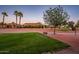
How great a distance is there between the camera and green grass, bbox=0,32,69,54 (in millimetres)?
2340

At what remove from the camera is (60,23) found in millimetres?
2400

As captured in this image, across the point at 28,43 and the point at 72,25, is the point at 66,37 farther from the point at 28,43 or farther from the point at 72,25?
the point at 28,43

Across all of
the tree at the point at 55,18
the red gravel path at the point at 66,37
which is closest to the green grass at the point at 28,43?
the red gravel path at the point at 66,37

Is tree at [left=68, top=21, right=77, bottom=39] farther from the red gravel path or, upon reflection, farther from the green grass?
the green grass

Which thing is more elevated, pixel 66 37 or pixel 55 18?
pixel 55 18

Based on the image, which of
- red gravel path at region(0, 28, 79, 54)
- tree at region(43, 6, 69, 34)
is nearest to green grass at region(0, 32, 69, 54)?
red gravel path at region(0, 28, 79, 54)

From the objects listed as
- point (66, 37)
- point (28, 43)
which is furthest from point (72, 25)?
point (28, 43)

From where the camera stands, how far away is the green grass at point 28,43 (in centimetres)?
234

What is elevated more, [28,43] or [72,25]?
[72,25]

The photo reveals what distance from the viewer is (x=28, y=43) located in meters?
2.36

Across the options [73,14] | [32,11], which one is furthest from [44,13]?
[73,14]

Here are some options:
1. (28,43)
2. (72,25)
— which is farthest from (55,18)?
(28,43)
